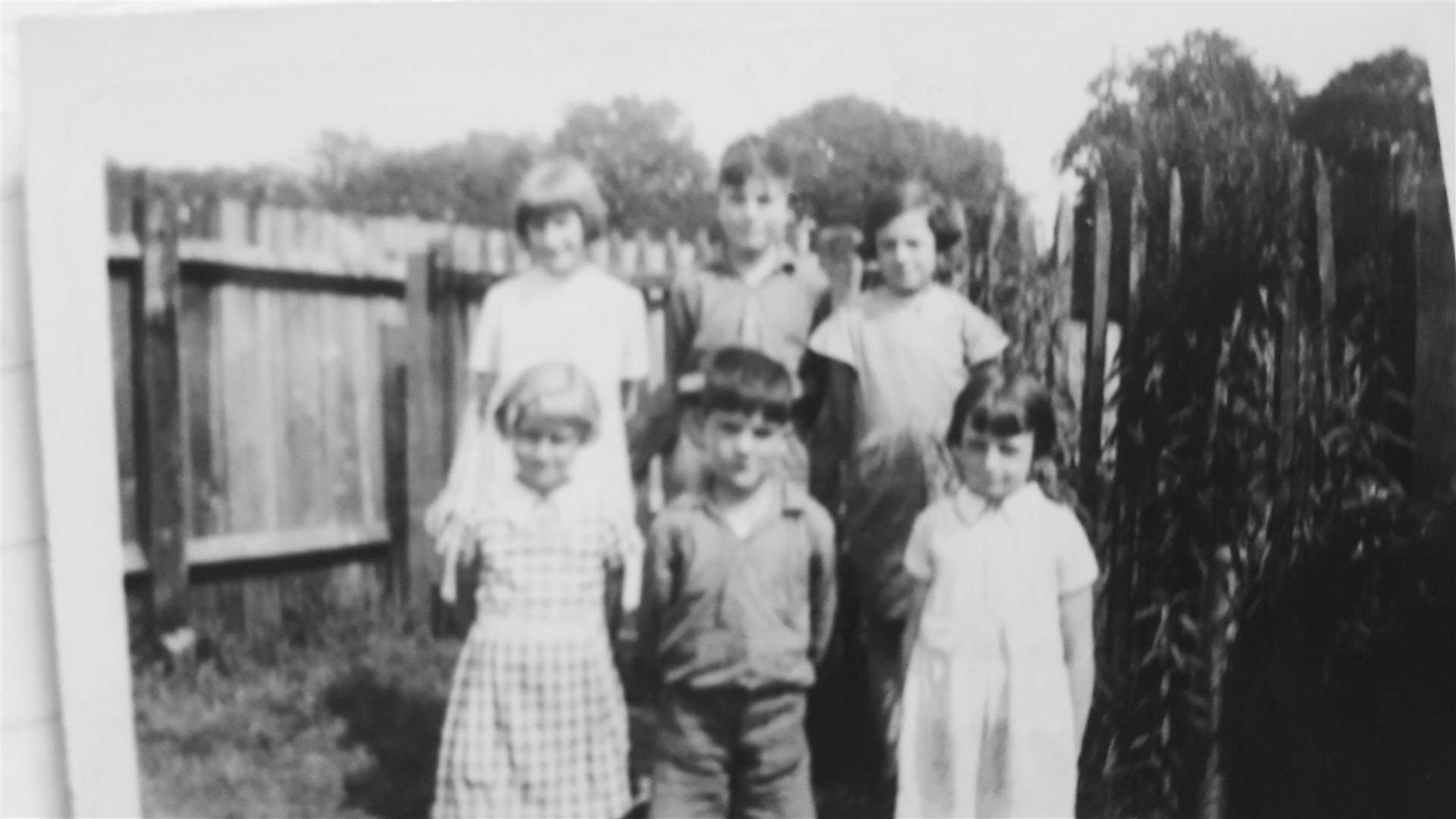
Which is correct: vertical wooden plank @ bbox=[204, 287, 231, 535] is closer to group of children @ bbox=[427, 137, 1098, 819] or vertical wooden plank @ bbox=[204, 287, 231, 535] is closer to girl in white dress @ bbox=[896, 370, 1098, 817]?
group of children @ bbox=[427, 137, 1098, 819]

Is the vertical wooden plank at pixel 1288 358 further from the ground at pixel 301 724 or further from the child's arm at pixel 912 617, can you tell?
the ground at pixel 301 724

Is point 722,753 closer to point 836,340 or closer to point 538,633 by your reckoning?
point 538,633

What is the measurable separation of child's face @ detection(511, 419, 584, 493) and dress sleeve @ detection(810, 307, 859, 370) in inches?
9.0

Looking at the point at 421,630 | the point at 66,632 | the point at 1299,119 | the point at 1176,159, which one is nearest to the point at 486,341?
the point at 421,630

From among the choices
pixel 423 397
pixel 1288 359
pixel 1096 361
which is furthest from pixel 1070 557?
pixel 423 397

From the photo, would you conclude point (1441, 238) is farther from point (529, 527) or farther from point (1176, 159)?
point (529, 527)

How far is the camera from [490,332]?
1237mm

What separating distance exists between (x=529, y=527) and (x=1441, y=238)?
2.98ft

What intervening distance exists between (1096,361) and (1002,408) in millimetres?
105

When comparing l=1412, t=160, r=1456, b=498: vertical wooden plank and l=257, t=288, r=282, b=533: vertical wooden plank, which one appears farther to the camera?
l=1412, t=160, r=1456, b=498: vertical wooden plank

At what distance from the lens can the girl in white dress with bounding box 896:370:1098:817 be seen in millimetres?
1264

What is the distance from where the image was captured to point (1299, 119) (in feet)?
4.38

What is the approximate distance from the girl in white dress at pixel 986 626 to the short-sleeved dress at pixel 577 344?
0.28 meters

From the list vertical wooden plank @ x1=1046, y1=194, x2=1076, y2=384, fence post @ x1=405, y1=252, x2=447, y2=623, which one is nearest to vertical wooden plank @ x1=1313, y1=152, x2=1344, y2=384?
vertical wooden plank @ x1=1046, y1=194, x2=1076, y2=384
